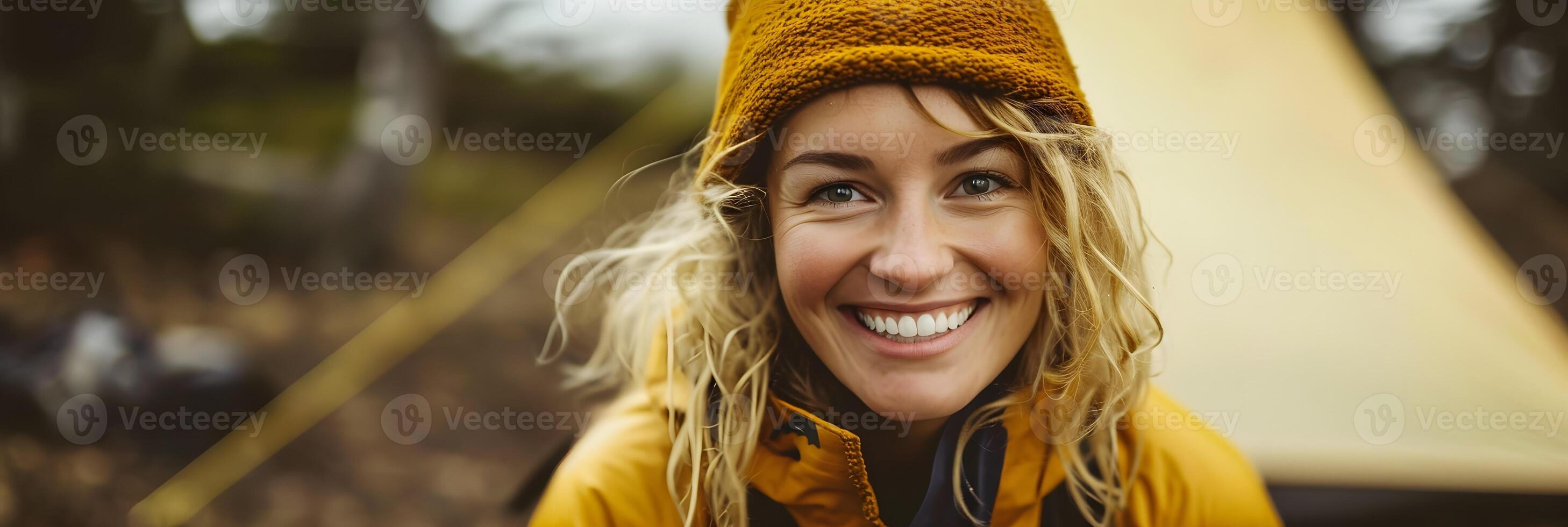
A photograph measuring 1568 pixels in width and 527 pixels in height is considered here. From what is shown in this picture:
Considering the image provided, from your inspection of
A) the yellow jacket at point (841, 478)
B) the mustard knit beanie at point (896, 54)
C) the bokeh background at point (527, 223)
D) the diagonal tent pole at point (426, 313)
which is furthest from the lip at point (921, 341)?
the diagonal tent pole at point (426, 313)

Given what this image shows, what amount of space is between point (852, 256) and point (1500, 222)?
3.58 m

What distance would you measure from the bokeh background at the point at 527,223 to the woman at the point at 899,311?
543 millimetres

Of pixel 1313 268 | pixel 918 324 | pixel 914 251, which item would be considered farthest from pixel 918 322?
pixel 1313 268

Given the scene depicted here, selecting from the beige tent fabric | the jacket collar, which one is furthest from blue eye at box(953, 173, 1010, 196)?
the beige tent fabric

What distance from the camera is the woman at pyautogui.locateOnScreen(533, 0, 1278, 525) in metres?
0.95

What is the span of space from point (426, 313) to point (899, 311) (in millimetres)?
2712

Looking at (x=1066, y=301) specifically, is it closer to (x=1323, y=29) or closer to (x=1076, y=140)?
(x=1076, y=140)

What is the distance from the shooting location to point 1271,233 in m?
1.82

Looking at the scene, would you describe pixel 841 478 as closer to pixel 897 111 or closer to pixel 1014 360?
pixel 1014 360

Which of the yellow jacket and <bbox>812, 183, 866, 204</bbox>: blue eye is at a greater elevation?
<bbox>812, 183, 866, 204</bbox>: blue eye

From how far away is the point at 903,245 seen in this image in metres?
0.95

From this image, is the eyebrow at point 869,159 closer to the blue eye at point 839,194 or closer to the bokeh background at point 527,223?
the blue eye at point 839,194

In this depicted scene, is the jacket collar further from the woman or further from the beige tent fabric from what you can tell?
the beige tent fabric

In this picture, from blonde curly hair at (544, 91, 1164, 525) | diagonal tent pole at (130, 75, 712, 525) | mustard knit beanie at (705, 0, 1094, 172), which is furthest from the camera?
diagonal tent pole at (130, 75, 712, 525)
